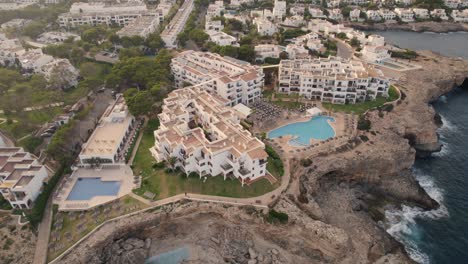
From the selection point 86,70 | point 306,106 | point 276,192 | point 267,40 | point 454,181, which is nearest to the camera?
point 276,192

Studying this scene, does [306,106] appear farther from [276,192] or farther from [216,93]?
[276,192]

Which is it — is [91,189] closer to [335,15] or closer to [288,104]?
[288,104]

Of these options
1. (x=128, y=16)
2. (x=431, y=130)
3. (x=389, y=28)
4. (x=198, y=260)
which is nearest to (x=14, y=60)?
(x=128, y=16)

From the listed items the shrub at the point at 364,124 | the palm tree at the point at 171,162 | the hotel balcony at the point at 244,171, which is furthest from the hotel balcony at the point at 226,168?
the shrub at the point at 364,124

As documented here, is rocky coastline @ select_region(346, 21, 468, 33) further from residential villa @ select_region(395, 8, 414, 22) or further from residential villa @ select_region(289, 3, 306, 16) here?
residential villa @ select_region(289, 3, 306, 16)

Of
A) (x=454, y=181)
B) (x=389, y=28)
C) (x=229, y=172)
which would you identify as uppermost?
(x=389, y=28)

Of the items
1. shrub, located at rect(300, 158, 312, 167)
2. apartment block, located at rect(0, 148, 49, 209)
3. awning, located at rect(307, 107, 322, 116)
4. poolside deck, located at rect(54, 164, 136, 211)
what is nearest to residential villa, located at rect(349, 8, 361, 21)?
awning, located at rect(307, 107, 322, 116)
